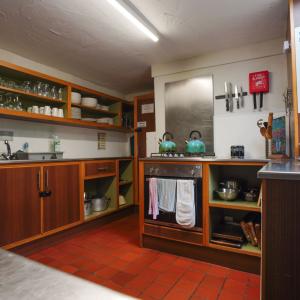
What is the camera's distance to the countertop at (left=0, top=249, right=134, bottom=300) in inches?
14.0

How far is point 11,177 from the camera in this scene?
6.65ft

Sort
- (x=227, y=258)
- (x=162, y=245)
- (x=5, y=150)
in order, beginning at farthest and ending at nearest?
1. (x=5, y=150)
2. (x=162, y=245)
3. (x=227, y=258)

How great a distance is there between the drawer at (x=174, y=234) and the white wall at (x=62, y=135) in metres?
1.78

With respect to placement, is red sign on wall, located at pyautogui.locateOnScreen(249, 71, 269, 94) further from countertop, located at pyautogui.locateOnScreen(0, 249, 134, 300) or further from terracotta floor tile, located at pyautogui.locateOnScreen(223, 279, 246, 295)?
countertop, located at pyautogui.locateOnScreen(0, 249, 134, 300)

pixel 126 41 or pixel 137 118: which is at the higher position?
pixel 126 41

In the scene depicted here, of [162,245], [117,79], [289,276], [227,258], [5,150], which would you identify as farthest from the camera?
[117,79]

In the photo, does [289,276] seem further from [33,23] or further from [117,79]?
[117,79]

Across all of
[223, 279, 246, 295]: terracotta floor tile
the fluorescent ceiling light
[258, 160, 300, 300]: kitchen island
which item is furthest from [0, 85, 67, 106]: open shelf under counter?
[223, 279, 246, 295]: terracotta floor tile

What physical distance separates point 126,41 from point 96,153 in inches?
80.5

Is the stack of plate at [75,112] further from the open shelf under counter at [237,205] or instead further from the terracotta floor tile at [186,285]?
the terracotta floor tile at [186,285]

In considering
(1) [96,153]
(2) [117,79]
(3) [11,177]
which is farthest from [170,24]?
(1) [96,153]

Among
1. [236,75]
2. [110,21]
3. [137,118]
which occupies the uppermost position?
[110,21]

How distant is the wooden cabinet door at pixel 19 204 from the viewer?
197 centimetres

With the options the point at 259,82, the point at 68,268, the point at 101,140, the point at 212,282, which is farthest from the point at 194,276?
the point at 101,140
